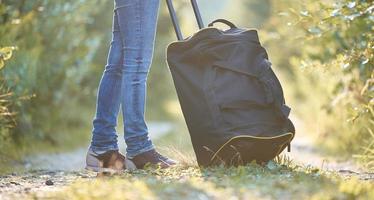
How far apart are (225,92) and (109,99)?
0.74 metres

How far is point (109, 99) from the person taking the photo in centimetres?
414


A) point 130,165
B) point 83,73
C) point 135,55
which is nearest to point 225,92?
point 135,55

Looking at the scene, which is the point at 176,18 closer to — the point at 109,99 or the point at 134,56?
the point at 134,56

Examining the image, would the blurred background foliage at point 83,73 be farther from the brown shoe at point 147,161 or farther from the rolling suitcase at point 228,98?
the brown shoe at point 147,161

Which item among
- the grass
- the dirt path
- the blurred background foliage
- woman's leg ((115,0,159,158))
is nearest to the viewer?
the grass

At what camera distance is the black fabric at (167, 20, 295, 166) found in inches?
147

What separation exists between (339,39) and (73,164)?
2507 millimetres

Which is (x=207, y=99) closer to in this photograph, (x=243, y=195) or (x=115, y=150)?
(x=115, y=150)

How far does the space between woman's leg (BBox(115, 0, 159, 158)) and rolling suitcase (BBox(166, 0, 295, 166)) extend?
0.54ft

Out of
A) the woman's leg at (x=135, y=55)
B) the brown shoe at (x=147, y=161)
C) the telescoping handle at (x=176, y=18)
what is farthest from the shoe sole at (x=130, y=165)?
the telescoping handle at (x=176, y=18)

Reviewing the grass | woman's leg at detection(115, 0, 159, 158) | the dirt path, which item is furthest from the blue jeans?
the grass

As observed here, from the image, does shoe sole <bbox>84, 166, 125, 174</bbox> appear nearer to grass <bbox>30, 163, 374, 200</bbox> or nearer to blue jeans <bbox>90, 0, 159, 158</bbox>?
blue jeans <bbox>90, 0, 159, 158</bbox>

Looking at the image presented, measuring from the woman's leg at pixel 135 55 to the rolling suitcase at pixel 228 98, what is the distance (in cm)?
16

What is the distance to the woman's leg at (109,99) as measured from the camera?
161 inches
